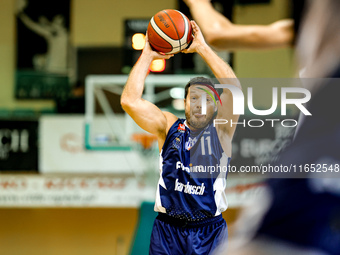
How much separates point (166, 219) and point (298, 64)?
76.2 inches

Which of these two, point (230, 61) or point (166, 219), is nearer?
point (166, 219)

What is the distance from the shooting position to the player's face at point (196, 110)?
2.79m

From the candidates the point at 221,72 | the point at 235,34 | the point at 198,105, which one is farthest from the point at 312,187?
the point at 198,105

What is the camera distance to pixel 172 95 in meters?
5.23

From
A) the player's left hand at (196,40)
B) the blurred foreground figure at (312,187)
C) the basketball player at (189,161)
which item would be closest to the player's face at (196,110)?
the basketball player at (189,161)

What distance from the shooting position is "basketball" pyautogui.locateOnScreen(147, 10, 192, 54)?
2631 millimetres

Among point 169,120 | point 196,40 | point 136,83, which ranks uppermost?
point 196,40

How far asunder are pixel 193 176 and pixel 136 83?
650 millimetres

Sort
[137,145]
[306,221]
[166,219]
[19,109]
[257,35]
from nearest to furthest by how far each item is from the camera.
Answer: [306,221], [257,35], [166,219], [137,145], [19,109]

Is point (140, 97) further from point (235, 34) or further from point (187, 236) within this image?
point (235, 34)

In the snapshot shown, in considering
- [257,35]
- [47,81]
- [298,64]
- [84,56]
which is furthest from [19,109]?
[298,64]

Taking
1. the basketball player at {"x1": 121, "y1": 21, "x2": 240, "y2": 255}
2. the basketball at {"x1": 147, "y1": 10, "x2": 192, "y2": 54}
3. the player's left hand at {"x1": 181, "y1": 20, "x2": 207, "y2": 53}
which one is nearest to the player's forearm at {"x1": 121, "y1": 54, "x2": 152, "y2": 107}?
the basketball player at {"x1": 121, "y1": 21, "x2": 240, "y2": 255}

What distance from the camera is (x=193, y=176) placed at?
9.00 feet

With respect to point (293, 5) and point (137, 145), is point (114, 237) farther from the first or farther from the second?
point (293, 5)
